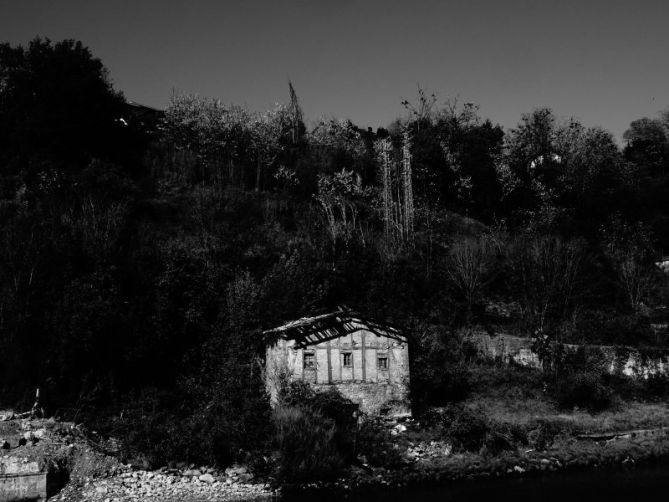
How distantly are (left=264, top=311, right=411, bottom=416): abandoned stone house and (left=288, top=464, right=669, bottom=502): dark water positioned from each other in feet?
19.0

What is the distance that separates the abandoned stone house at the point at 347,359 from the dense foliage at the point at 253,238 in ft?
5.71

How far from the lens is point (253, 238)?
133 feet

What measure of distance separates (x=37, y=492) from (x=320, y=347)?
36.9 ft

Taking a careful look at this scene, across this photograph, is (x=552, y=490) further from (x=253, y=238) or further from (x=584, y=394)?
(x=253, y=238)

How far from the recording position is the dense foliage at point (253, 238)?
2778 centimetres

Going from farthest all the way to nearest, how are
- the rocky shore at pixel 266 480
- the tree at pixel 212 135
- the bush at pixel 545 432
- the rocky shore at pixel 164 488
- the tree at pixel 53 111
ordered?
the tree at pixel 212 135, the tree at pixel 53 111, the bush at pixel 545 432, the rocky shore at pixel 266 480, the rocky shore at pixel 164 488

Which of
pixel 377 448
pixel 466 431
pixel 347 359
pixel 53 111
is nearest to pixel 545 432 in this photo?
pixel 466 431

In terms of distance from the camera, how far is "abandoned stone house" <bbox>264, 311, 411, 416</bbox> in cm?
2762

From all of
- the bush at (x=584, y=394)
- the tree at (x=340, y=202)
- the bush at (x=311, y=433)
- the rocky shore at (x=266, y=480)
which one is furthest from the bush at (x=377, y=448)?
the tree at (x=340, y=202)

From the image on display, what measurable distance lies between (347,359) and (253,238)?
1449cm

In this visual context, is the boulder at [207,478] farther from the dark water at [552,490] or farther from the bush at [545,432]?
the bush at [545,432]

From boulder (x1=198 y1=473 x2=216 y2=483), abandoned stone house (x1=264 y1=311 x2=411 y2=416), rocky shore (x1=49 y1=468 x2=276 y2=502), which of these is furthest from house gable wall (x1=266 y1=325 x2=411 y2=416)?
rocky shore (x1=49 y1=468 x2=276 y2=502)

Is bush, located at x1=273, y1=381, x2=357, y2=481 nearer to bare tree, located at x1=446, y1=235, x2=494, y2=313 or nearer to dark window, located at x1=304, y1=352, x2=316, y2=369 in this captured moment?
dark window, located at x1=304, y1=352, x2=316, y2=369

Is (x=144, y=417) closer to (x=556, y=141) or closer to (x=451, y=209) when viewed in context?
(x=451, y=209)
